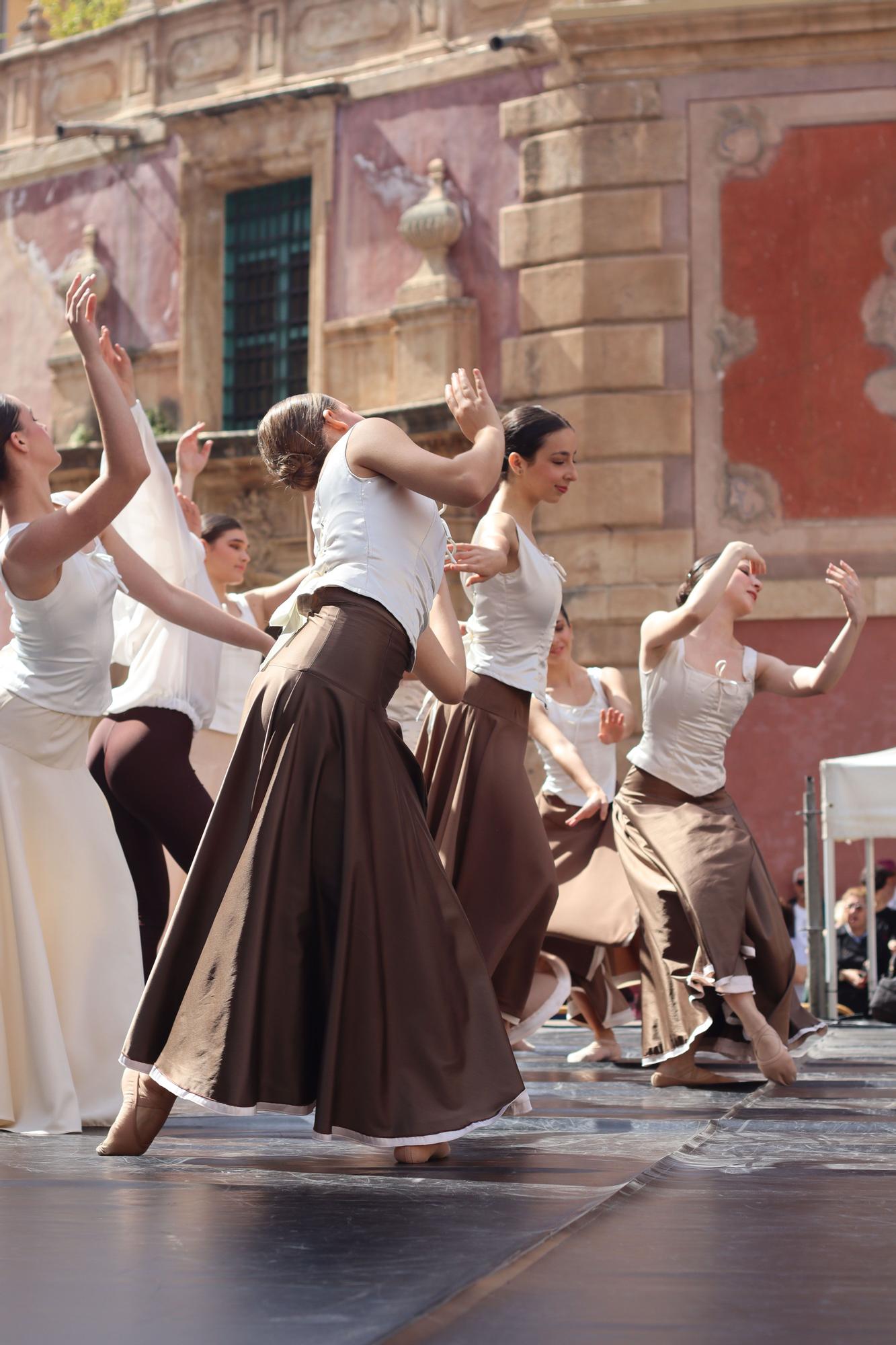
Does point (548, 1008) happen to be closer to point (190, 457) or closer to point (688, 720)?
point (688, 720)

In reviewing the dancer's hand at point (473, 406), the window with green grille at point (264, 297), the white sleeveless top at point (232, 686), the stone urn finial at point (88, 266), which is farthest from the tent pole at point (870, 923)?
the stone urn finial at point (88, 266)

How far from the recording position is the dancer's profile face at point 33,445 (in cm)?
497

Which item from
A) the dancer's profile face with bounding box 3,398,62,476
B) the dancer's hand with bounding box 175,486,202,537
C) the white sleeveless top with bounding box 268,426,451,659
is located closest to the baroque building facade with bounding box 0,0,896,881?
the dancer's hand with bounding box 175,486,202,537

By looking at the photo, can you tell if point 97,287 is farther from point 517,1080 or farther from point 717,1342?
point 717,1342

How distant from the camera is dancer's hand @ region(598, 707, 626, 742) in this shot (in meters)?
7.33

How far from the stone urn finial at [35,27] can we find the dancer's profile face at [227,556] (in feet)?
44.0

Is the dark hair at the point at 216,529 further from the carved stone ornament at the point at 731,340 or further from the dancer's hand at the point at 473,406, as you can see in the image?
the carved stone ornament at the point at 731,340

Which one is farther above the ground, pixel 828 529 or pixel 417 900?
pixel 828 529

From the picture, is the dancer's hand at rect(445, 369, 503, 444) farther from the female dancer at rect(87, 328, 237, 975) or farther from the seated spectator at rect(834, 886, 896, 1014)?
the seated spectator at rect(834, 886, 896, 1014)

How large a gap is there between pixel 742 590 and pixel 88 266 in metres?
13.3

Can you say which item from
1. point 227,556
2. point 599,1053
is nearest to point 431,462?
point 227,556

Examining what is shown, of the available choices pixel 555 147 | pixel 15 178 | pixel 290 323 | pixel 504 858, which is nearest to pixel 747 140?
pixel 555 147

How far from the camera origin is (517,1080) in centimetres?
396

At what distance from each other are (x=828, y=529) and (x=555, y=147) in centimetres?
392
